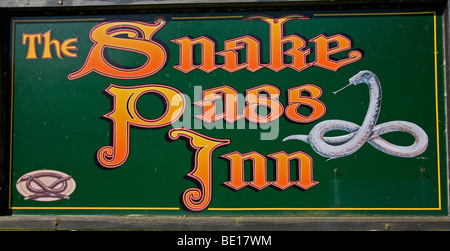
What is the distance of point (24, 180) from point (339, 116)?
185 centimetres

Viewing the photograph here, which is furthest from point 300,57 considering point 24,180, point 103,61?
point 24,180

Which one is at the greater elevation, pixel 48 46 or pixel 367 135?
pixel 48 46

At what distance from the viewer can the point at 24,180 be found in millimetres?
2328

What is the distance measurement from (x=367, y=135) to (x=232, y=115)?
771 mm

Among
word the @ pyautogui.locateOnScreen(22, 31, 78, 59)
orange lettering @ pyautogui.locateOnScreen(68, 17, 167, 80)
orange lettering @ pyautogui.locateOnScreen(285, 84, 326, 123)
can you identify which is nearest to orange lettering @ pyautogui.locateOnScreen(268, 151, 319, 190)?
orange lettering @ pyautogui.locateOnScreen(285, 84, 326, 123)

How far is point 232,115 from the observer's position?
7.57 ft

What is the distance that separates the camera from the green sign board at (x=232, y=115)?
89.7 inches

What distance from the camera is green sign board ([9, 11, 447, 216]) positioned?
2.28m

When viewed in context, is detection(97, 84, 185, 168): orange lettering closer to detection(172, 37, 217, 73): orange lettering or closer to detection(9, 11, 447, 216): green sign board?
detection(9, 11, 447, 216): green sign board

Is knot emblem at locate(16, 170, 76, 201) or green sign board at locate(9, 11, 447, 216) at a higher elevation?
green sign board at locate(9, 11, 447, 216)

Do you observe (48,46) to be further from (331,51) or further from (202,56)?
(331,51)

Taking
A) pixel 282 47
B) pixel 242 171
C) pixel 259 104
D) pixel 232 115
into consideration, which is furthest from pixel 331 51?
pixel 242 171
